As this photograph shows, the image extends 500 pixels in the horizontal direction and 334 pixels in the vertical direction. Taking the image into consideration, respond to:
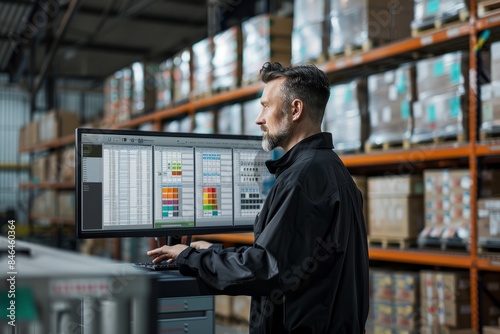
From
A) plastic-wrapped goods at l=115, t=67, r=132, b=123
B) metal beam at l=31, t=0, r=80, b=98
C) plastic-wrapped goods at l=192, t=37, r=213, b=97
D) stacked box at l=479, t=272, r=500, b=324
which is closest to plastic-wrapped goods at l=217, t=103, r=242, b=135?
plastic-wrapped goods at l=192, t=37, r=213, b=97

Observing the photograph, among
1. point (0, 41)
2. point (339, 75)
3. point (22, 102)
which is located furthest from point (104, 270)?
point (22, 102)

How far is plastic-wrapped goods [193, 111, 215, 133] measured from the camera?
6945mm

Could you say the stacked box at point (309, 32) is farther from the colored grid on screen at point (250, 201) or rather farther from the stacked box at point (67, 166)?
the stacked box at point (67, 166)

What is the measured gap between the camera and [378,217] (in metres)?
4.86

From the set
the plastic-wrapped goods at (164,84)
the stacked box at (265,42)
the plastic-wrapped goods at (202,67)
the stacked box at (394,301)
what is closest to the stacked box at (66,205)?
the plastic-wrapped goods at (164,84)

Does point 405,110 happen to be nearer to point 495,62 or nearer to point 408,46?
point 408,46

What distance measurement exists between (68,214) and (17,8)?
4716 millimetres

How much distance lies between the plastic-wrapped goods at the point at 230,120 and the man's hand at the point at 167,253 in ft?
13.2

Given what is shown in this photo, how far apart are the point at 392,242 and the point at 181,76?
3846 millimetres

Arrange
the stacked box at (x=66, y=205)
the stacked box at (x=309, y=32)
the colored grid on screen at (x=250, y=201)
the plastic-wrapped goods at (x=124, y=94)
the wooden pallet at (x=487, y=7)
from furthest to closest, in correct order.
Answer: the stacked box at (x=66, y=205)
the plastic-wrapped goods at (x=124, y=94)
the stacked box at (x=309, y=32)
the wooden pallet at (x=487, y=7)
the colored grid on screen at (x=250, y=201)

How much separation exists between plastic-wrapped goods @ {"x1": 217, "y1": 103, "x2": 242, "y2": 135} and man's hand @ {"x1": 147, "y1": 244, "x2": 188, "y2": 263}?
401 cm

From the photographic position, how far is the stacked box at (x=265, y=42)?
586cm

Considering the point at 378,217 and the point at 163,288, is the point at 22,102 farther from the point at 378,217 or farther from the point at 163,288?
the point at 163,288

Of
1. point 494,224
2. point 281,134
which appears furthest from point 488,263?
point 281,134
